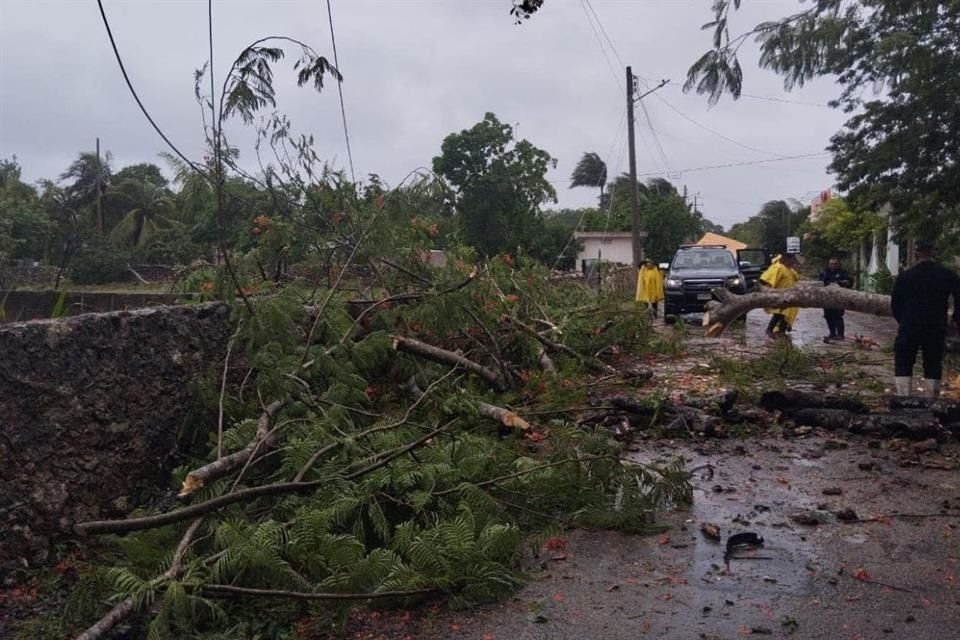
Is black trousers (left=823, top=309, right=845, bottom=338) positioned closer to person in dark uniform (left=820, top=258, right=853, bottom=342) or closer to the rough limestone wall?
person in dark uniform (left=820, top=258, right=853, bottom=342)

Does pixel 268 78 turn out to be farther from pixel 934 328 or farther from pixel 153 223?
pixel 153 223

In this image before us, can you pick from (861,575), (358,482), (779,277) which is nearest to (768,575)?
(861,575)

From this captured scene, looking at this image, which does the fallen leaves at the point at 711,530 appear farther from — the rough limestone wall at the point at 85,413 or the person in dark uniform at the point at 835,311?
the person in dark uniform at the point at 835,311

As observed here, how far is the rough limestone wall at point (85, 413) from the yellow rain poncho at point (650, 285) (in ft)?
46.5

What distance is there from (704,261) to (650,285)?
2618 mm

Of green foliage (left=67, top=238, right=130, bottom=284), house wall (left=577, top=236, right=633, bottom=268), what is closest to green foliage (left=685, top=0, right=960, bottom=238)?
green foliage (left=67, top=238, right=130, bottom=284)

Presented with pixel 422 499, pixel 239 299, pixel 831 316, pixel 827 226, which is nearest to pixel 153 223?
pixel 827 226

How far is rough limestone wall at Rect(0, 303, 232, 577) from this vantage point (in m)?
5.30

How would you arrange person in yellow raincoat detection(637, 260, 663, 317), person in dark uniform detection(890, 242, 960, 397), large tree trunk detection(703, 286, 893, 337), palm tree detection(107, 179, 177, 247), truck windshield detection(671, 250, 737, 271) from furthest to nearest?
palm tree detection(107, 179, 177, 247) → truck windshield detection(671, 250, 737, 271) → person in yellow raincoat detection(637, 260, 663, 317) → large tree trunk detection(703, 286, 893, 337) → person in dark uniform detection(890, 242, 960, 397)

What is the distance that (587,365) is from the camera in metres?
11.1

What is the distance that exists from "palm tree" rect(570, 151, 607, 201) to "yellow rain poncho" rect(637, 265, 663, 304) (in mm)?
52837

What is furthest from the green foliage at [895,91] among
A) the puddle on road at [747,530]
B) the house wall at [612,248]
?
the house wall at [612,248]

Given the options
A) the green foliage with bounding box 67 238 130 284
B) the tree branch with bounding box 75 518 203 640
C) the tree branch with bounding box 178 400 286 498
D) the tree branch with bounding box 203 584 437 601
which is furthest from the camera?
the green foliage with bounding box 67 238 130 284

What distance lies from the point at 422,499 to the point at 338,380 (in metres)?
2.16
